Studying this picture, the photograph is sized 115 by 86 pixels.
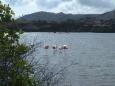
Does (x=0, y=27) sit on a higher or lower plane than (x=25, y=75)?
higher

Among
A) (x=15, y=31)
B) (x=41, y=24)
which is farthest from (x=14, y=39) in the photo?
(x=41, y=24)

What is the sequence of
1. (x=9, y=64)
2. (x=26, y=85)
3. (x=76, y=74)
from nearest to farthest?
(x=26, y=85), (x=9, y=64), (x=76, y=74)

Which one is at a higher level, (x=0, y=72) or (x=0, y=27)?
(x=0, y=27)

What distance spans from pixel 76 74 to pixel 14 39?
23.4 m

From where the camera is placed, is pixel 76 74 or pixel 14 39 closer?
pixel 14 39

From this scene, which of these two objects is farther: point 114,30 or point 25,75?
point 114,30

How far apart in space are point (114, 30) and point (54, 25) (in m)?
26.2

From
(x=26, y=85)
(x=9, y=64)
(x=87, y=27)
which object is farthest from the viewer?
(x=87, y=27)

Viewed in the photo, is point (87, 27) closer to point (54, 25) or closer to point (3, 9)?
point (54, 25)

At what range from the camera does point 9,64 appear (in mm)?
7930

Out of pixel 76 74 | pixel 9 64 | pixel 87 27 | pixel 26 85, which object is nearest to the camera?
pixel 26 85

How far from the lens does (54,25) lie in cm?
16600

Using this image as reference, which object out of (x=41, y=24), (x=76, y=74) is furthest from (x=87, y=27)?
(x=76, y=74)

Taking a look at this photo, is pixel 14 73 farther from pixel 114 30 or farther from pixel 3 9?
pixel 114 30
